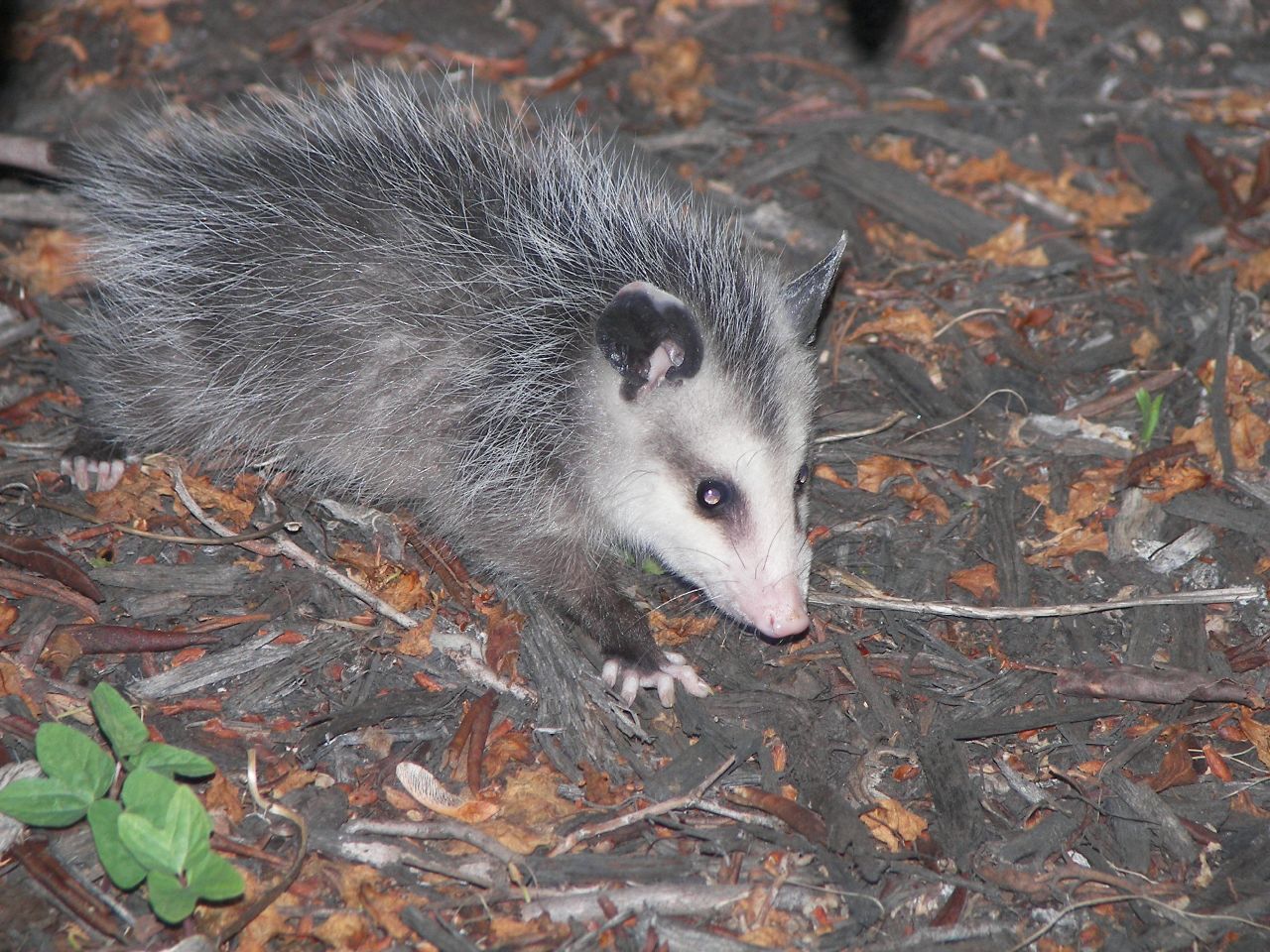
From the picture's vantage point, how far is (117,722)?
6.94 feet

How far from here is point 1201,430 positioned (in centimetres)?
289

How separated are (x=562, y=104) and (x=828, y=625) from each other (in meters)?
2.03

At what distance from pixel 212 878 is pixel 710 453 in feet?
3.83

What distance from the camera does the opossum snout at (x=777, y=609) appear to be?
2340 millimetres

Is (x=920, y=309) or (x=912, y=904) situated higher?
(x=920, y=309)

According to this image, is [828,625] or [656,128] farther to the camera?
[656,128]

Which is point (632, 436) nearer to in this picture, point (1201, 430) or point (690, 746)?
point (690, 746)

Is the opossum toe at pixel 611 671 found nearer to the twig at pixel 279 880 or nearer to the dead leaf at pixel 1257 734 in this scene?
the twig at pixel 279 880

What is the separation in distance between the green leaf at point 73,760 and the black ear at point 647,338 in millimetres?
1159

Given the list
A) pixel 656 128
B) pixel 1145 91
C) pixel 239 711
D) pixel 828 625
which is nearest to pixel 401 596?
pixel 239 711

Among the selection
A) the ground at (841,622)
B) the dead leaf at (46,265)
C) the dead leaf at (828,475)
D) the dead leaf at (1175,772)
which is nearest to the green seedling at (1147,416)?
the ground at (841,622)

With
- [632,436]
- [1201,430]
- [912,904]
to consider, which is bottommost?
[912,904]

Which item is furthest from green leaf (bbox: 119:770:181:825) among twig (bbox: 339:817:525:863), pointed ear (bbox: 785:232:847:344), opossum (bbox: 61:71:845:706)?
pointed ear (bbox: 785:232:847:344)

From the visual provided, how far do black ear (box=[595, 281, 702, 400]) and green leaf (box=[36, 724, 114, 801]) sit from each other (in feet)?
3.80
